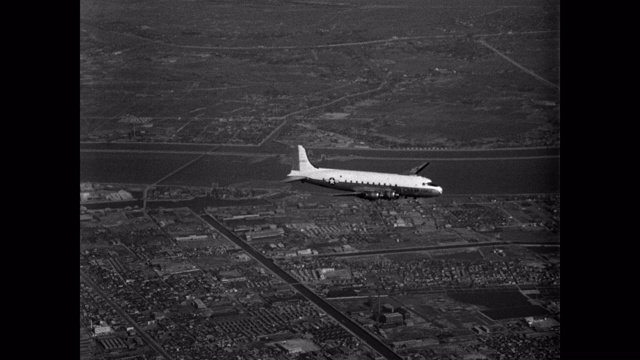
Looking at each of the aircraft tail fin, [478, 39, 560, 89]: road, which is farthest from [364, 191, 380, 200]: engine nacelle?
[478, 39, 560, 89]: road

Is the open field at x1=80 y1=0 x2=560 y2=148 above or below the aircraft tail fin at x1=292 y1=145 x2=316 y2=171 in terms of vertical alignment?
above

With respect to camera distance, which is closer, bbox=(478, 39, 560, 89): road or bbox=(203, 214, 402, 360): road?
bbox=(203, 214, 402, 360): road

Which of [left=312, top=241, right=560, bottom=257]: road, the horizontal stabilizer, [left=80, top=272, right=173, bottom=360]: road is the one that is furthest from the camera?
[left=312, top=241, right=560, bottom=257]: road

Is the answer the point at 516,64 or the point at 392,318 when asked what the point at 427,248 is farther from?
the point at 516,64

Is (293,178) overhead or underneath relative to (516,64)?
underneath

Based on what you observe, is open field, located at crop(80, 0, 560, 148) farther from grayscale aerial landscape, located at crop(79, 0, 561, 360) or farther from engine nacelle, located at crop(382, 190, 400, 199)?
engine nacelle, located at crop(382, 190, 400, 199)

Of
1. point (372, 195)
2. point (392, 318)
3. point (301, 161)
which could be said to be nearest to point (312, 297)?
point (392, 318)
